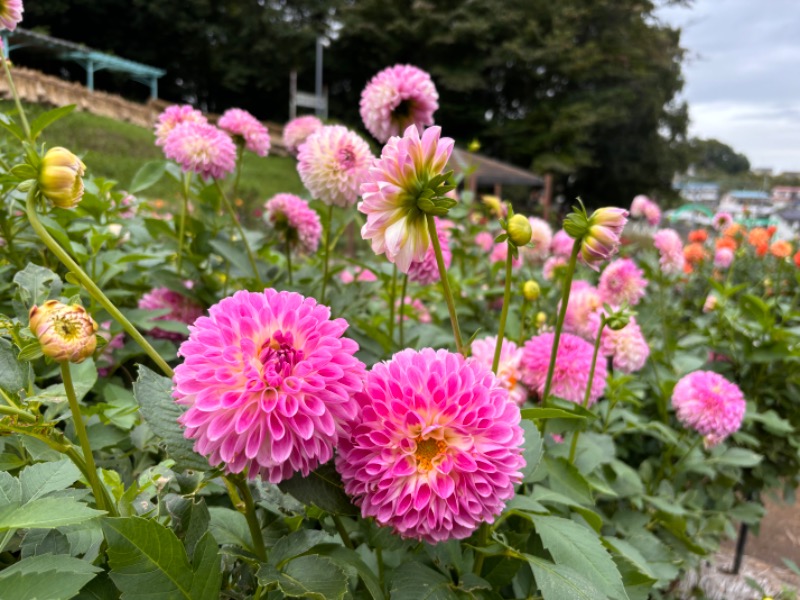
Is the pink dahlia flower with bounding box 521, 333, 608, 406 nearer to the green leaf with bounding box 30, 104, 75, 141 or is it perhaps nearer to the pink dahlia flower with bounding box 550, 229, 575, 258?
the green leaf with bounding box 30, 104, 75, 141

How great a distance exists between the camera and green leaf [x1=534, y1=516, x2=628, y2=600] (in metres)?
0.51

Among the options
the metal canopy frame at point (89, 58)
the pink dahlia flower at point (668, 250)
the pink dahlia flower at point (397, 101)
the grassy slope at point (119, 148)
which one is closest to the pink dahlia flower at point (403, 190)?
the pink dahlia flower at point (397, 101)

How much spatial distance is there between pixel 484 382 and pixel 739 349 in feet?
4.61

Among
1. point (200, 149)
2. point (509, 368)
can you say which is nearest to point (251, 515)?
point (509, 368)

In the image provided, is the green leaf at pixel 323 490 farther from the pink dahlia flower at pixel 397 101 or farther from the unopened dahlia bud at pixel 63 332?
the pink dahlia flower at pixel 397 101

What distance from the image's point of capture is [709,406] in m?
1.11

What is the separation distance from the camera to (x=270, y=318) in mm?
412

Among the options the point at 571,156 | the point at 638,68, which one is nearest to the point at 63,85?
the point at 571,156

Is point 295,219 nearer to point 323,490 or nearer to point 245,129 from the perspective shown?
point 245,129

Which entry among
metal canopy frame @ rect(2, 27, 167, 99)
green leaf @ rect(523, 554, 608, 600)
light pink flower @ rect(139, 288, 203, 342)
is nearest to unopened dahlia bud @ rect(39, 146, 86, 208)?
green leaf @ rect(523, 554, 608, 600)

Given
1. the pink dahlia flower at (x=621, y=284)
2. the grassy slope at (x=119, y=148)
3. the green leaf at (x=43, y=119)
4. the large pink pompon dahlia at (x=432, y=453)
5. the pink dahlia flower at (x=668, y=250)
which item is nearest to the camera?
the large pink pompon dahlia at (x=432, y=453)

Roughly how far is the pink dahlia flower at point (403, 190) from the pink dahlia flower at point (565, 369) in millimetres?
449

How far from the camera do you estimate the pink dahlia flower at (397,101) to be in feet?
3.13

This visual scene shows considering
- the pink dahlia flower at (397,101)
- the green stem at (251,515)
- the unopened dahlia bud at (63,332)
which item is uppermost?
the pink dahlia flower at (397,101)
